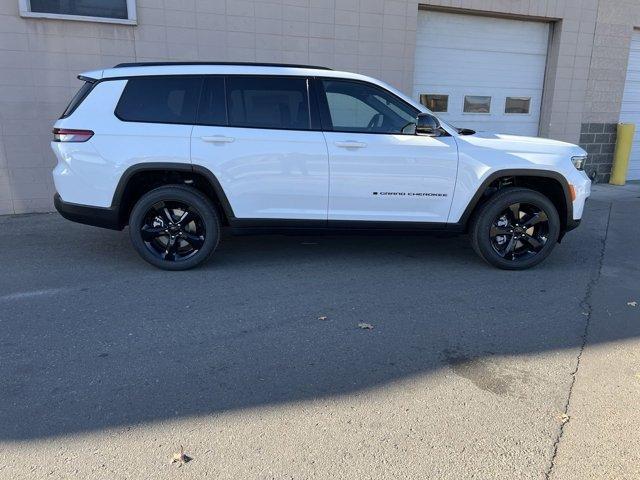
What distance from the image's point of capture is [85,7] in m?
7.55

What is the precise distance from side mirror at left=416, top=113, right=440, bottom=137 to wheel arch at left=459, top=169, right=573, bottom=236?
724 mm

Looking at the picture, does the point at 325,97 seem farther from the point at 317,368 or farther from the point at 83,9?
the point at 83,9

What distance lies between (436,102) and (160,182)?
657 cm

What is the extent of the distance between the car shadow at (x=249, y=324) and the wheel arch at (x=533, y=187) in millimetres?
607

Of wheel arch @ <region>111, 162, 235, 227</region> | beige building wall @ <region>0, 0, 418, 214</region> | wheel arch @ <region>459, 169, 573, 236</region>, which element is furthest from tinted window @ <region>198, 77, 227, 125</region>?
beige building wall @ <region>0, 0, 418, 214</region>

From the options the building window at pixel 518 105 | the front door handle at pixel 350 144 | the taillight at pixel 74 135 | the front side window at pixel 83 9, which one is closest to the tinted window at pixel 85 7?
the front side window at pixel 83 9

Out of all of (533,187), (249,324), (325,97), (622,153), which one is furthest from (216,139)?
(622,153)

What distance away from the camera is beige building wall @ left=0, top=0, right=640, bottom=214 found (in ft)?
24.4

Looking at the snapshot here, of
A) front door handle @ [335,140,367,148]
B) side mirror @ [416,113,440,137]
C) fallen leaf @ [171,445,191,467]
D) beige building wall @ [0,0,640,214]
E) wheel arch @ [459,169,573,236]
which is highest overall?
beige building wall @ [0,0,640,214]

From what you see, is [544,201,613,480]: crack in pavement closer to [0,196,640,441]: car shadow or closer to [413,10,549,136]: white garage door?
[0,196,640,441]: car shadow

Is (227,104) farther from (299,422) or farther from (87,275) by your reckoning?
(299,422)

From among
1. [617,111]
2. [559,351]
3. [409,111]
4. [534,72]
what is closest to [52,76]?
[409,111]

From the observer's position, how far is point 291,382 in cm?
329

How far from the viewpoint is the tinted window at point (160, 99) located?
16.4 feet
